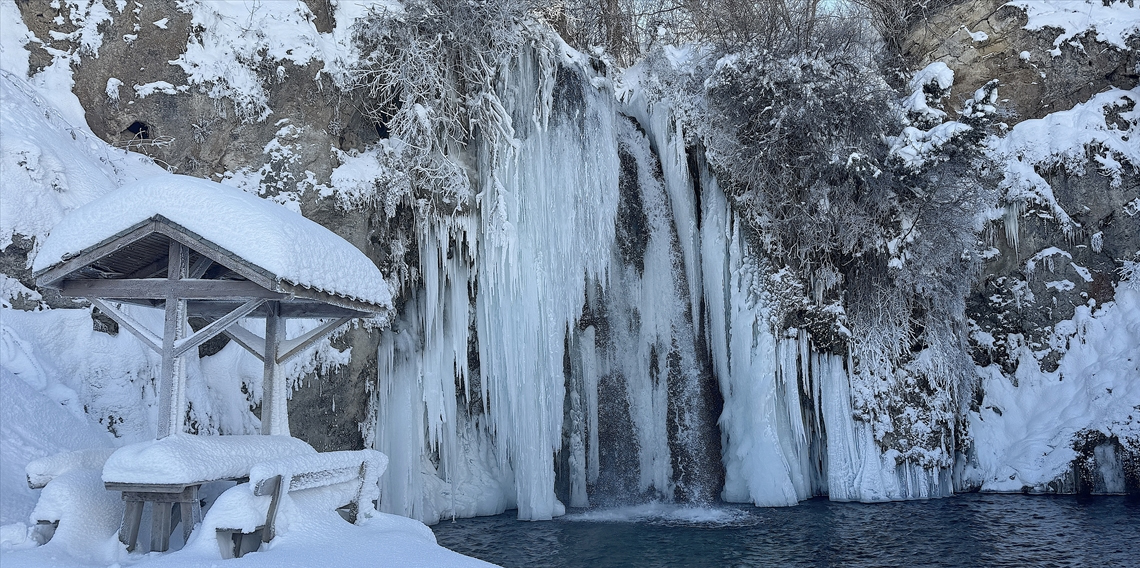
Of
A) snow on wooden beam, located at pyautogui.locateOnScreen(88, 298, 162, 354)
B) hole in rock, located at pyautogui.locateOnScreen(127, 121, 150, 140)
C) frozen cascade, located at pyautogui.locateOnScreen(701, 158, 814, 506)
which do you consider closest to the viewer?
snow on wooden beam, located at pyautogui.locateOnScreen(88, 298, 162, 354)

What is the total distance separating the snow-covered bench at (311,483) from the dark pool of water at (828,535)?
208cm

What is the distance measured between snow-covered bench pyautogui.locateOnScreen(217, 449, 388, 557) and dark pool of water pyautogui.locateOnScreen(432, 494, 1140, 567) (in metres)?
2.08

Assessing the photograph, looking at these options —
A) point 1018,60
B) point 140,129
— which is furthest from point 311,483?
point 1018,60

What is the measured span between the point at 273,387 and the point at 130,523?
183cm

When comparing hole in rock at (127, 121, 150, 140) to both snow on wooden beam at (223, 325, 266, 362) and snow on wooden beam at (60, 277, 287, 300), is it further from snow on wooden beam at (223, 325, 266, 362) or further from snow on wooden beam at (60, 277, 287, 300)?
snow on wooden beam at (60, 277, 287, 300)

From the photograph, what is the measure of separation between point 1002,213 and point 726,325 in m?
5.77

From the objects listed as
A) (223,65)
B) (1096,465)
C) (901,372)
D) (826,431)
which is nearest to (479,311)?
(223,65)

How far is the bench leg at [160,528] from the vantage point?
17.1 feet

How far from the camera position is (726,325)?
39.1ft

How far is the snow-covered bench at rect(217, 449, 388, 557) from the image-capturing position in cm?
503

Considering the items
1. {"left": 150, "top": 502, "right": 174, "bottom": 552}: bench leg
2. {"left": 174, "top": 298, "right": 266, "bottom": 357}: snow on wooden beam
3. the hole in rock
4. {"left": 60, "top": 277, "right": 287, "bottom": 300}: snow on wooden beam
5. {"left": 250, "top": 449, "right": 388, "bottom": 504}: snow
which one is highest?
the hole in rock

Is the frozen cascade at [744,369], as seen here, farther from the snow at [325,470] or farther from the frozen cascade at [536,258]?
the snow at [325,470]

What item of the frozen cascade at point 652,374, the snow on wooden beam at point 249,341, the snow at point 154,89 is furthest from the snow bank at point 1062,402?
the snow at point 154,89

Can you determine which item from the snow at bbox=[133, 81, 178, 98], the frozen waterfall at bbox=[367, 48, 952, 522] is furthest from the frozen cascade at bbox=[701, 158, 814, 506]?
the snow at bbox=[133, 81, 178, 98]
